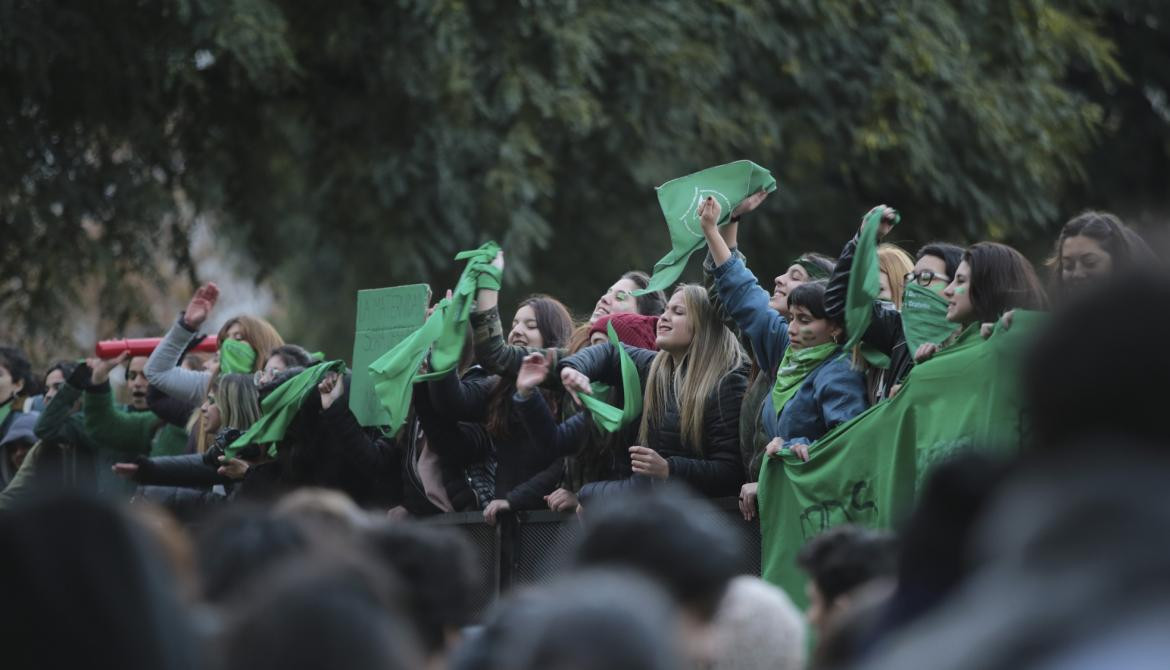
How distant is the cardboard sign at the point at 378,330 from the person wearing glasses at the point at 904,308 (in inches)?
89.1

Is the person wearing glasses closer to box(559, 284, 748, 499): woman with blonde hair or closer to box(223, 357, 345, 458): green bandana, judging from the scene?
box(559, 284, 748, 499): woman with blonde hair

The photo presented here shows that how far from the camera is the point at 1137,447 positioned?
1.78m

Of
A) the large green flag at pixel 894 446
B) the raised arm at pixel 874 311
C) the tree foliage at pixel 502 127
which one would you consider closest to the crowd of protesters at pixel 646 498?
the raised arm at pixel 874 311

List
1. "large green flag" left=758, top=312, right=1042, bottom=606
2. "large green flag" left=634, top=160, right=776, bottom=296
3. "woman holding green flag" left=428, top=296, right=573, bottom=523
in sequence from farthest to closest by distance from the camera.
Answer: "woman holding green flag" left=428, top=296, right=573, bottom=523
"large green flag" left=634, top=160, right=776, bottom=296
"large green flag" left=758, top=312, right=1042, bottom=606

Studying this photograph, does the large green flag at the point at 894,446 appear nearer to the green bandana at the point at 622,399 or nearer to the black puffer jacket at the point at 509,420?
the green bandana at the point at 622,399

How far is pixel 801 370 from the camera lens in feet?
22.1

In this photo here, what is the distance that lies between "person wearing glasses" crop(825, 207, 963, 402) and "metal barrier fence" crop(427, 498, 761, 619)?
1.44 m

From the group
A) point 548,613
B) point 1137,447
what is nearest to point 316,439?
point 548,613

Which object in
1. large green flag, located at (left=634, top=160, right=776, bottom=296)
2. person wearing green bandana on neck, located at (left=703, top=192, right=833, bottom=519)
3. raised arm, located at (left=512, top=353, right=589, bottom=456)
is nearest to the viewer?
person wearing green bandana on neck, located at (left=703, top=192, right=833, bottom=519)

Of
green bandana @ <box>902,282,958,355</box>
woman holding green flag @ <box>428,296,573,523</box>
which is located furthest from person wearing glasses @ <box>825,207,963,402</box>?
woman holding green flag @ <box>428,296,573,523</box>

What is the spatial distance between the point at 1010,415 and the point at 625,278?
3257 millimetres

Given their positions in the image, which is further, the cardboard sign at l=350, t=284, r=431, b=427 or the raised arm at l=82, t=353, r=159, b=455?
the raised arm at l=82, t=353, r=159, b=455

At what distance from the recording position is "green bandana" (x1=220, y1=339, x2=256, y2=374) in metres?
9.25

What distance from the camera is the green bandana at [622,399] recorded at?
274 inches
